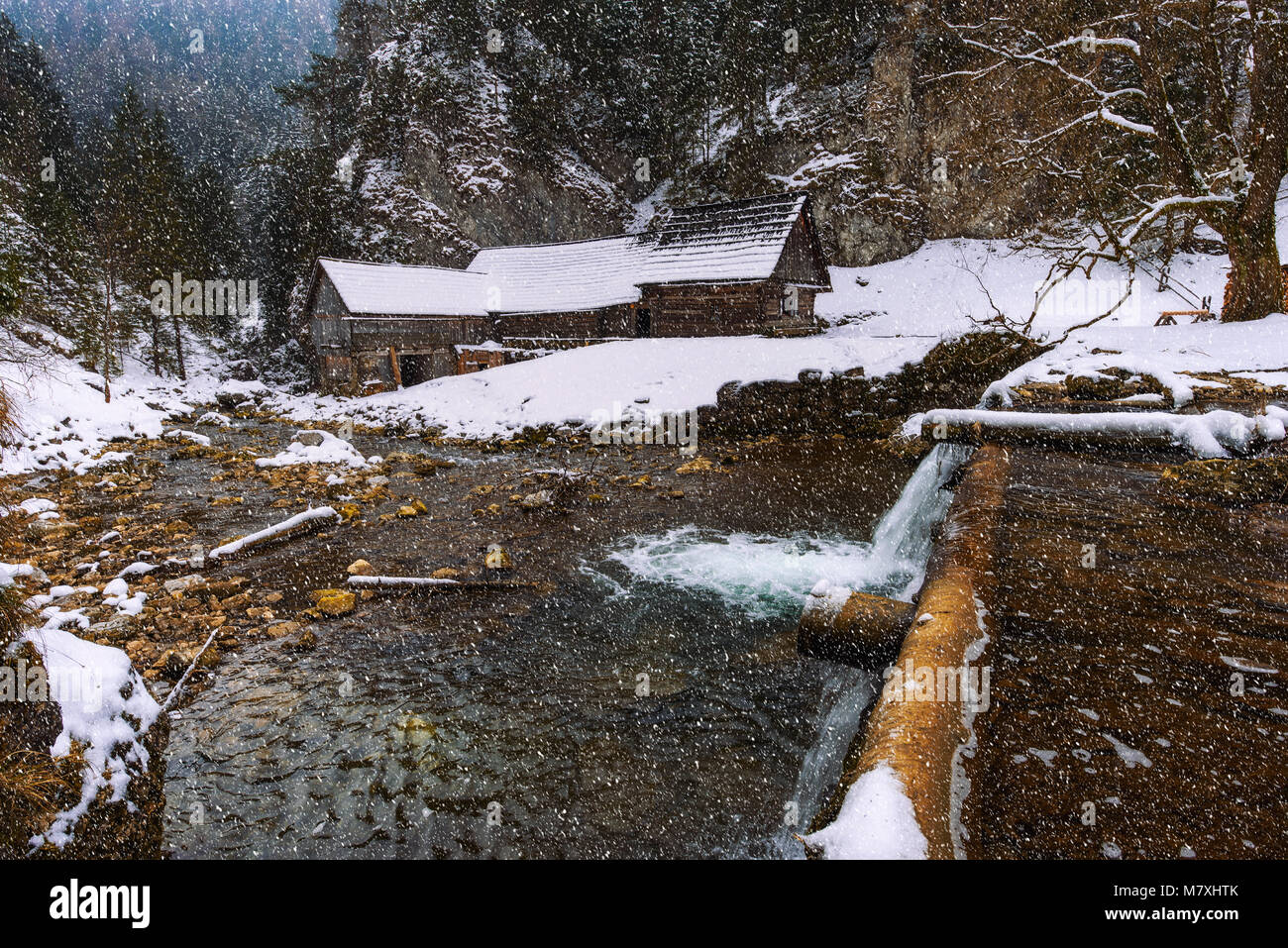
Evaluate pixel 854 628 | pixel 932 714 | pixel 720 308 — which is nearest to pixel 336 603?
pixel 854 628

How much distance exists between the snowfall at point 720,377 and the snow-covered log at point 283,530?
4.32ft

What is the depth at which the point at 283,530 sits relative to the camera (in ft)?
31.7

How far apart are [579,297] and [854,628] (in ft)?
95.7

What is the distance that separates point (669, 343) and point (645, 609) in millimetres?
19396

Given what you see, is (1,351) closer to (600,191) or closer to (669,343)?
(669,343)

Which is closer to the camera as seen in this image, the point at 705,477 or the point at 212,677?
the point at 212,677

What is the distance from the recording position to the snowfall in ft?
10.4

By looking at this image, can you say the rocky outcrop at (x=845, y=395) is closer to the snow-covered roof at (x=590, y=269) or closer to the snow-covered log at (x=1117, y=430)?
the snow-covered roof at (x=590, y=269)

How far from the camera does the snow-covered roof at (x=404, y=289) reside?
2805 centimetres

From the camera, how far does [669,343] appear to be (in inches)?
986

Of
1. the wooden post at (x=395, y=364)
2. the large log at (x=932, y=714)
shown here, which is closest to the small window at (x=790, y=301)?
the wooden post at (x=395, y=364)

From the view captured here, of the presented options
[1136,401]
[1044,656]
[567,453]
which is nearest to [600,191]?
[567,453]

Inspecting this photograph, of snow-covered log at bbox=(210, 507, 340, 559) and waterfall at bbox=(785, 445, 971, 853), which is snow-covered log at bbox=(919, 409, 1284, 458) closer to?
waterfall at bbox=(785, 445, 971, 853)
